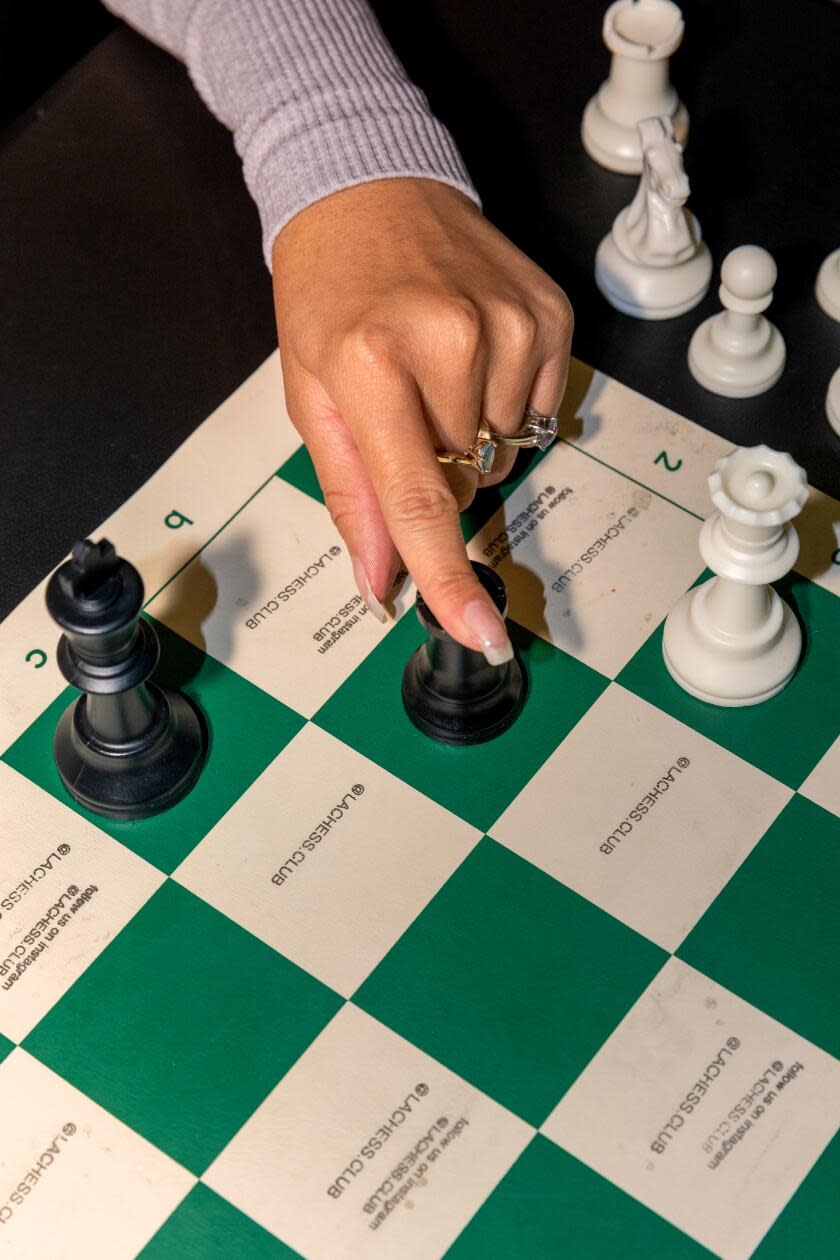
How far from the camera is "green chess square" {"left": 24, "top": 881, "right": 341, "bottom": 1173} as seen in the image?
984mm

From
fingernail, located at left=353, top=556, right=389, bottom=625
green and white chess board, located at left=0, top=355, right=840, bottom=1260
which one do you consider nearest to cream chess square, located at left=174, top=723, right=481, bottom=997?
green and white chess board, located at left=0, top=355, right=840, bottom=1260

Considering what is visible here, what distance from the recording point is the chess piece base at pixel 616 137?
54.5 inches

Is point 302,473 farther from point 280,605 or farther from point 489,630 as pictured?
point 489,630

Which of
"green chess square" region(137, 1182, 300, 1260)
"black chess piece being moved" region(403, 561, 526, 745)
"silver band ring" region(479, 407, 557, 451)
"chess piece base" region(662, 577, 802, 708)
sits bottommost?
"chess piece base" region(662, 577, 802, 708)

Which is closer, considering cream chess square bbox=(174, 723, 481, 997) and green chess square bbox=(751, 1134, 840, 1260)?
green chess square bbox=(751, 1134, 840, 1260)

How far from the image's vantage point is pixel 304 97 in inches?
51.5

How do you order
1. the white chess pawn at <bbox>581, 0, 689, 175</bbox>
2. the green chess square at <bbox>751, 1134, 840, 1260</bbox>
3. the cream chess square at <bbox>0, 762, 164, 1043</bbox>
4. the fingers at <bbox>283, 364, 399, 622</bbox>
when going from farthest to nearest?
the white chess pawn at <bbox>581, 0, 689, 175</bbox> < the fingers at <bbox>283, 364, 399, 622</bbox> < the cream chess square at <bbox>0, 762, 164, 1043</bbox> < the green chess square at <bbox>751, 1134, 840, 1260</bbox>

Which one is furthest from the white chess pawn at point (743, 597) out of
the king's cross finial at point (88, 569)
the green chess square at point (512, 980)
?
the king's cross finial at point (88, 569)

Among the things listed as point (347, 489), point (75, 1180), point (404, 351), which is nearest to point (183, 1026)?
point (75, 1180)

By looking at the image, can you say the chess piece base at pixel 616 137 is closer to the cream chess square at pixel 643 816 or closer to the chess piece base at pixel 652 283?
the chess piece base at pixel 652 283

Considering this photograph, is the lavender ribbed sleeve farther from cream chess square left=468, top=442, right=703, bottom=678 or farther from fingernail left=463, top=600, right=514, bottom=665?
fingernail left=463, top=600, right=514, bottom=665

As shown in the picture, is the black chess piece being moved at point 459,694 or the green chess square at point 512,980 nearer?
the green chess square at point 512,980

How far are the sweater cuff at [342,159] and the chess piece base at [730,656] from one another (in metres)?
0.45

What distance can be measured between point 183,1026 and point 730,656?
0.50 meters
